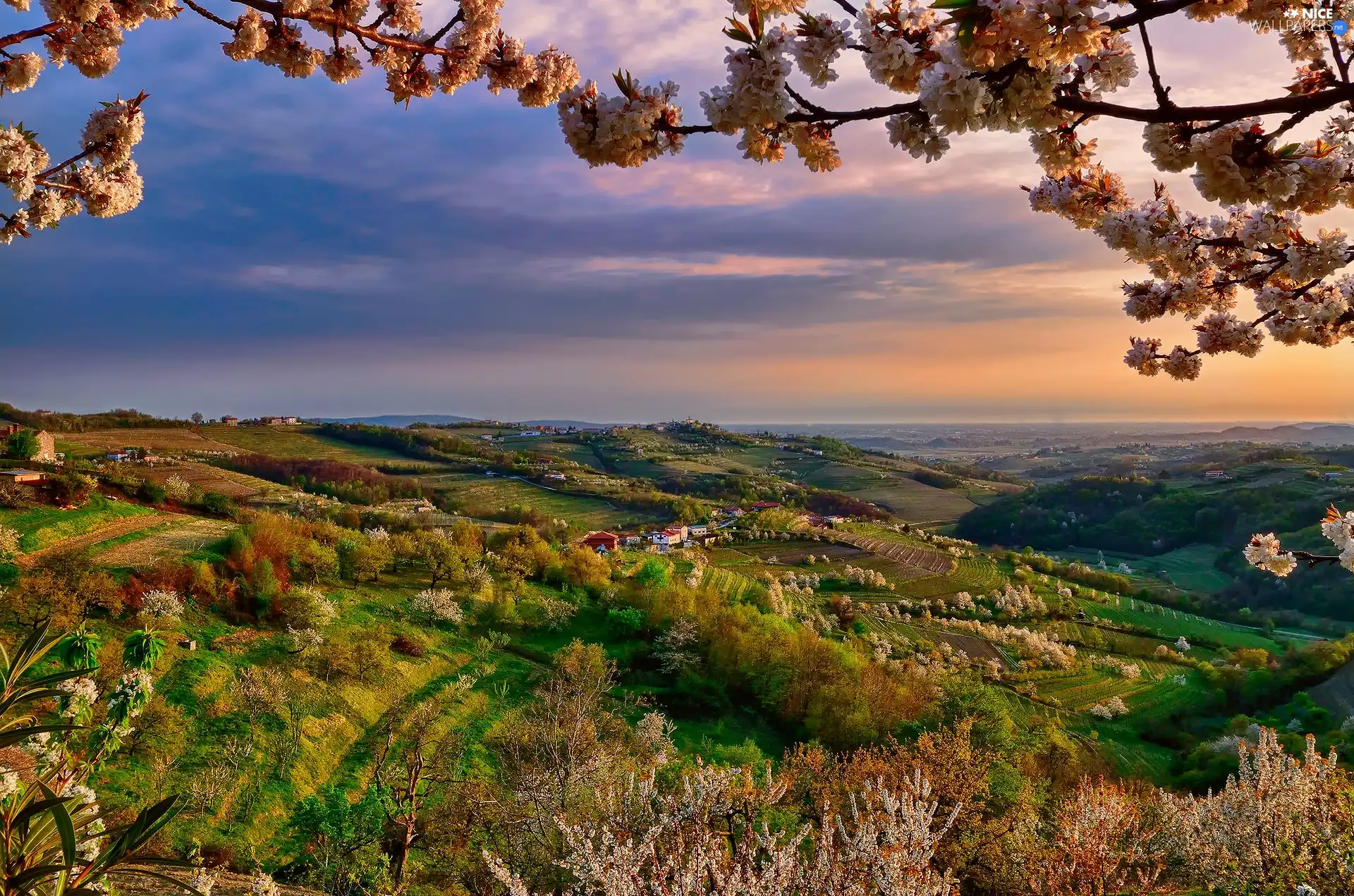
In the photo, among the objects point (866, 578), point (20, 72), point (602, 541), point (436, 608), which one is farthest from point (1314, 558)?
point (866, 578)

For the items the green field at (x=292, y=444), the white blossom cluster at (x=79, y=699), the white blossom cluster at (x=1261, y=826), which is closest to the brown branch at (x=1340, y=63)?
the white blossom cluster at (x=79, y=699)

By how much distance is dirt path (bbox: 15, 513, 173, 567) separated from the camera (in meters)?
30.4

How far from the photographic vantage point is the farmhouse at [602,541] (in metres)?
73.7

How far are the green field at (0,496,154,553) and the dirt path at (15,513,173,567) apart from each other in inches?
11.5

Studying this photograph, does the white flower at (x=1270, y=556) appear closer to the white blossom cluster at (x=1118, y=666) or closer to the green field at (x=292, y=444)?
the white blossom cluster at (x=1118, y=666)

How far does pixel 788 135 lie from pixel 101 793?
78.3ft

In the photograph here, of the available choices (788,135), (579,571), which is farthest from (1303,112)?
(579,571)

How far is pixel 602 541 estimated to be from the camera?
76312 mm

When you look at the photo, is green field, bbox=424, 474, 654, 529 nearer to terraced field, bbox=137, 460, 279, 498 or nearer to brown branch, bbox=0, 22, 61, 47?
terraced field, bbox=137, 460, 279, 498

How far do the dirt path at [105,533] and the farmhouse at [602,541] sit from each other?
40.2m

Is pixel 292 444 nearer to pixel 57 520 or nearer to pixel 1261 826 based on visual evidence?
pixel 57 520

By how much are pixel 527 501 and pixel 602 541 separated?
30.7 meters

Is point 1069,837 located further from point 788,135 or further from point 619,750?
point 788,135

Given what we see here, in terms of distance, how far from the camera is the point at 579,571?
51094 mm
